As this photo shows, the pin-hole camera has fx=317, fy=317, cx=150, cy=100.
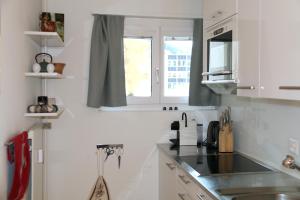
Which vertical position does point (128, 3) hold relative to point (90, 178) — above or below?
above

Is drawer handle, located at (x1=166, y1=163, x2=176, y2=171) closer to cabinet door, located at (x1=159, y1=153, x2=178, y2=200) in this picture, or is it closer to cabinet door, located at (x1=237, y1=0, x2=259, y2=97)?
cabinet door, located at (x1=159, y1=153, x2=178, y2=200)

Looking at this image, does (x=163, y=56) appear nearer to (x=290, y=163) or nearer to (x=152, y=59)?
(x=152, y=59)

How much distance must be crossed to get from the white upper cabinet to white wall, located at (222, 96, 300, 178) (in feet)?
2.41

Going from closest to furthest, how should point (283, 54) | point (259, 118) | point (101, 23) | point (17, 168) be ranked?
point (283, 54) < point (17, 168) < point (259, 118) < point (101, 23)

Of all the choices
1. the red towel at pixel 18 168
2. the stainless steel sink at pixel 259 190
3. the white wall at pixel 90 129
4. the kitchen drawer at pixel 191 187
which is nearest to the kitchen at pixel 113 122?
the white wall at pixel 90 129

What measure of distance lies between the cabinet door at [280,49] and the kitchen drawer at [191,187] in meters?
0.71

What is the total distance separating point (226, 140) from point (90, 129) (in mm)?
1319

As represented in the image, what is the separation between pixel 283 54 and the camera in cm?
164

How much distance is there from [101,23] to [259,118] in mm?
1707

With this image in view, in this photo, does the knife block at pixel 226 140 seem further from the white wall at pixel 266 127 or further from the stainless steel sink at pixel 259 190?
the stainless steel sink at pixel 259 190

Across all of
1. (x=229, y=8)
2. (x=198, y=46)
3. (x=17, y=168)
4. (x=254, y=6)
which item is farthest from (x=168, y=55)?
(x=17, y=168)

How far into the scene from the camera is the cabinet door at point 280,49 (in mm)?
1536

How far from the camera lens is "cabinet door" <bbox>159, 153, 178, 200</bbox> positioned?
270 centimetres

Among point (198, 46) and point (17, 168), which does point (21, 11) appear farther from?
point (198, 46)
